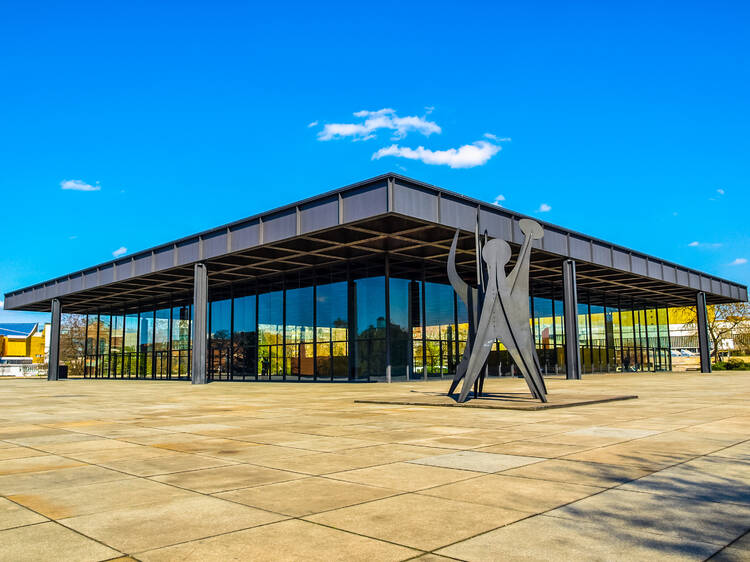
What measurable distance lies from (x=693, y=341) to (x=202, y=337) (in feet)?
205

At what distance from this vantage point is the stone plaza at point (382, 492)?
401cm

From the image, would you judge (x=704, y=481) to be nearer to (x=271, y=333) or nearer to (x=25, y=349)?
(x=271, y=333)

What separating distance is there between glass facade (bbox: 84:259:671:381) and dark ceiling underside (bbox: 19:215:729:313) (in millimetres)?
253

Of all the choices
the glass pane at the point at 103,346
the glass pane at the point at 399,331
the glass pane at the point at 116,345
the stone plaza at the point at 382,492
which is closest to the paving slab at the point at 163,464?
the stone plaza at the point at 382,492

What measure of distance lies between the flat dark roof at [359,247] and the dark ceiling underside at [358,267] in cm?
7

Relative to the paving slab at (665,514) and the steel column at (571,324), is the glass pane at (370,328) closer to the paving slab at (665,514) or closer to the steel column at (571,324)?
the steel column at (571,324)

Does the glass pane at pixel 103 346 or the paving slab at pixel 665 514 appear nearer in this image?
the paving slab at pixel 665 514

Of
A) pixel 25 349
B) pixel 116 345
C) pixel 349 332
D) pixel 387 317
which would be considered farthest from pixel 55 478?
pixel 25 349

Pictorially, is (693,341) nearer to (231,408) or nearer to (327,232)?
(327,232)

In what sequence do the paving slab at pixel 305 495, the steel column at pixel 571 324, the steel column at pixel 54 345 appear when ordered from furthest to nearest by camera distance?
the steel column at pixel 54 345
the steel column at pixel 571 324
the paving slab at pixel 305 495

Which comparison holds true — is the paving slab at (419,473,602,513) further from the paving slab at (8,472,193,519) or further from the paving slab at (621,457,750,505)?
the paving slab at (8,472,193,519)

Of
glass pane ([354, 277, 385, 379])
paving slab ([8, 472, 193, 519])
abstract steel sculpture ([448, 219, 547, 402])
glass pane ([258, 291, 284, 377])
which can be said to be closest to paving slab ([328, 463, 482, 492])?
paving slab ([8, 472, 193, 519])

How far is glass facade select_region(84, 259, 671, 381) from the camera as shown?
3294 centimetres

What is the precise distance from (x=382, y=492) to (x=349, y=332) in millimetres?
28075
